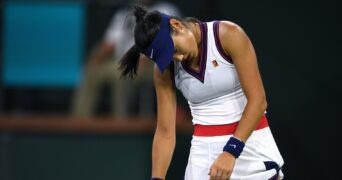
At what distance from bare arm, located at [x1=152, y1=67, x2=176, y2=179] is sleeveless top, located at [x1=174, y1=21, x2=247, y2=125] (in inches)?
3.8

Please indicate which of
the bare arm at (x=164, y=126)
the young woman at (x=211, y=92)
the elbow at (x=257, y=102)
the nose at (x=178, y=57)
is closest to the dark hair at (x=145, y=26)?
the young woman at (x=211, y=92)

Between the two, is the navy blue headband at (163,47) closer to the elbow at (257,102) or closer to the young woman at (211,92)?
the young woman at (211,92)

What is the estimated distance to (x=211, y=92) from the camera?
3.60m

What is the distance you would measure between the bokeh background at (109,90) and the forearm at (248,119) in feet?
8.27

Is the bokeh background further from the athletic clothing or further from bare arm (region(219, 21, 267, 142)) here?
bare arm (region(219, 21, 267, 142))

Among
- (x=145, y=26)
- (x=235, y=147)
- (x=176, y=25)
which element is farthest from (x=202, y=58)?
(x=235, y=147)

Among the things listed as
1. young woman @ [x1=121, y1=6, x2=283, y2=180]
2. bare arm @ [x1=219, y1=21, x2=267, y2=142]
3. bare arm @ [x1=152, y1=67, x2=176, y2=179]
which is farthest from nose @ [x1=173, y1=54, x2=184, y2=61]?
bare arm @ [x1=152, y1=67, x2=176, y2=179]

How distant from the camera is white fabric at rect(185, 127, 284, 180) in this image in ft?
11.9

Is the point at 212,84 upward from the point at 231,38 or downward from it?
downward

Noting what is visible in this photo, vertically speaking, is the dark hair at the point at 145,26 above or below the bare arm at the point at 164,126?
above

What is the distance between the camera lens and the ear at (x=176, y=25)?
343cm

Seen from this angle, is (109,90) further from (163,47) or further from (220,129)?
(163,47)

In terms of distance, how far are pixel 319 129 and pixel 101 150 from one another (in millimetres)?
1796

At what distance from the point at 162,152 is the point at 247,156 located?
18.0 inches
